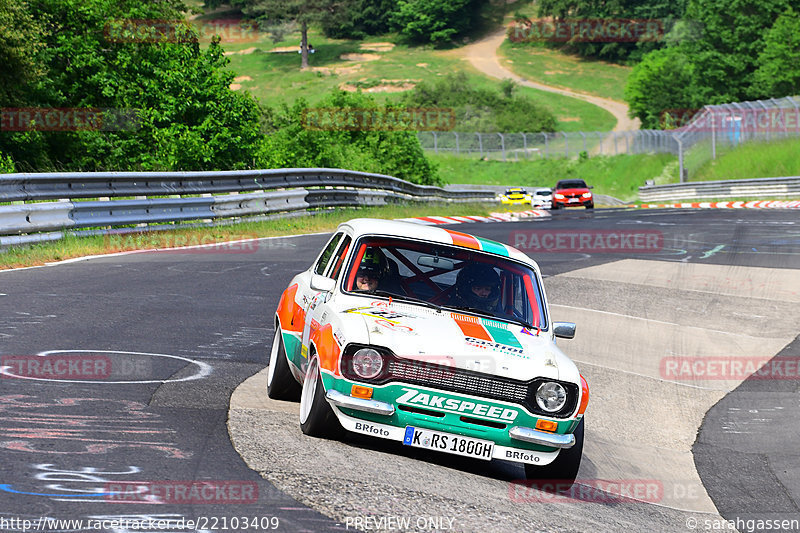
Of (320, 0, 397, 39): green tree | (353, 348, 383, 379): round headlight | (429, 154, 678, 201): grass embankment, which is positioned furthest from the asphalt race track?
(320, 0, 397, 39): green tree

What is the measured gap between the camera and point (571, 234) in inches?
1000

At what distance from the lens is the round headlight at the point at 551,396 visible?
6.51m

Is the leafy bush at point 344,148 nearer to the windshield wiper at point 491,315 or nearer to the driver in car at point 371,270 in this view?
the driver in car at point 371,270

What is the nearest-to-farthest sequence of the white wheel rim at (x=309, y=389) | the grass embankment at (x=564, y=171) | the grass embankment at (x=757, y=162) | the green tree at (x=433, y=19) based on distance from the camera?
1. the white wheel rim at (x=309, y=389)
2. the grass embankment at (x=757, y=162)
3. the grass embankment at (x=564, y=171)
4. the green tree at (x=433, y=19)

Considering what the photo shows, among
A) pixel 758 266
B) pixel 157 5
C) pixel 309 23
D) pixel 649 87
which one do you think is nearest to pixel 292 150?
pixel 157 5

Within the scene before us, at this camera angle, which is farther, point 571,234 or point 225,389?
point 571,234

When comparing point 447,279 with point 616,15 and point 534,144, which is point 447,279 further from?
point 616,15

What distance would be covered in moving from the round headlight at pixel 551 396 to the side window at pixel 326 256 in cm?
238

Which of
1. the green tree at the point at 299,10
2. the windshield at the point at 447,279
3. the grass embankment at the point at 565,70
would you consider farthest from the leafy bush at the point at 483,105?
the windshield at the point at 447,279

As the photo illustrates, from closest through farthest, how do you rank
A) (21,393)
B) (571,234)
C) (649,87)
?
(21,393), (571,234), (649,87)

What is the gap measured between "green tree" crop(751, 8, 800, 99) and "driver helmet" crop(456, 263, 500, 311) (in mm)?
86914

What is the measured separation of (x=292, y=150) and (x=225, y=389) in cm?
3178

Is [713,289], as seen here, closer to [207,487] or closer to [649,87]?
[207,487]

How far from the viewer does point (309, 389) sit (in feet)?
22.2
